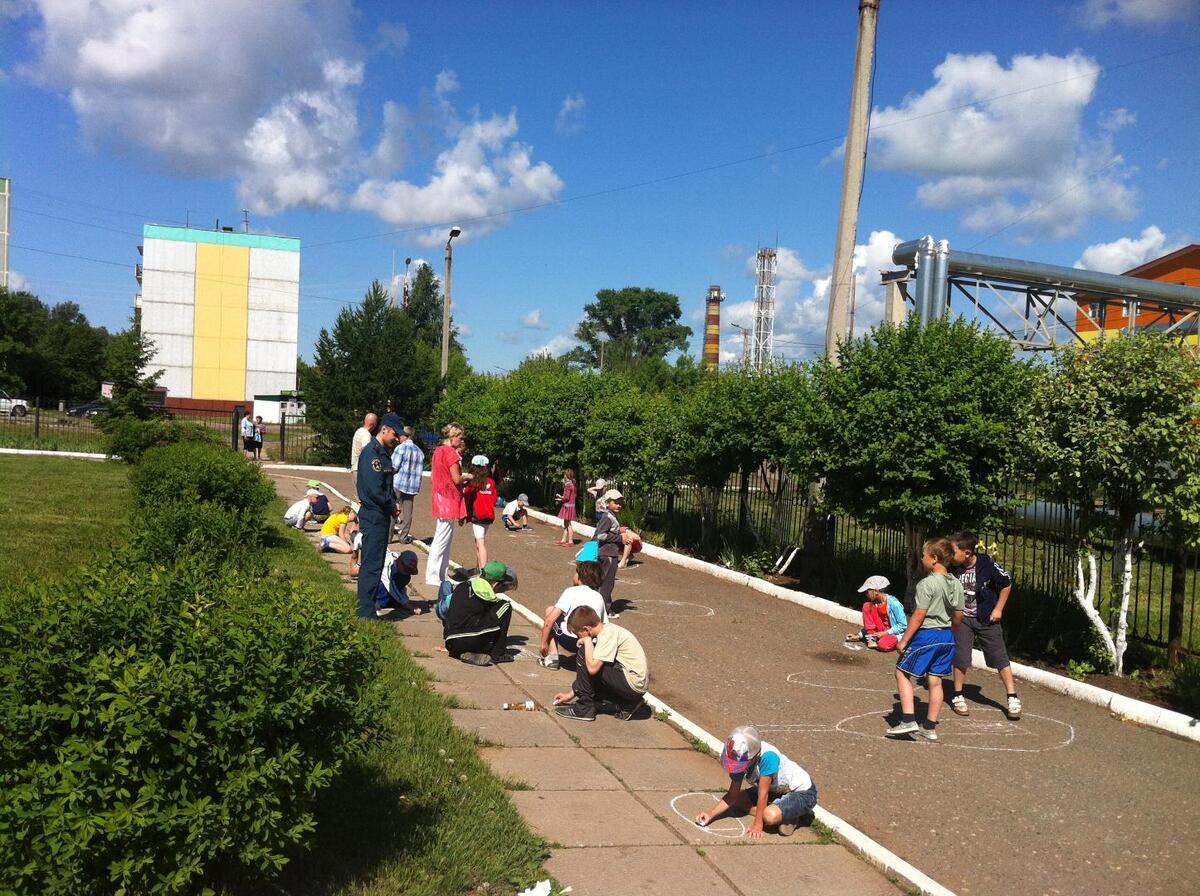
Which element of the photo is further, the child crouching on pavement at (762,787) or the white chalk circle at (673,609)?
the white chalk circle at (673,609)

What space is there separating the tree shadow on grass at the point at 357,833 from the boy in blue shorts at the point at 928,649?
372cm

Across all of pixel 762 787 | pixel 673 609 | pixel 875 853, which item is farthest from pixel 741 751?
pixel 673 609

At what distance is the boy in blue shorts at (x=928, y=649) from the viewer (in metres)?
7.18

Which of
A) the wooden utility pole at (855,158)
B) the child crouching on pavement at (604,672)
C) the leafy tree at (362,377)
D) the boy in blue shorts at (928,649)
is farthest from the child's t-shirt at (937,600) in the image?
the leafy tree at (362,377)

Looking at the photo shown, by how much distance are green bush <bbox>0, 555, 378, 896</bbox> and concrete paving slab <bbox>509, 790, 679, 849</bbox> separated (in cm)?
166

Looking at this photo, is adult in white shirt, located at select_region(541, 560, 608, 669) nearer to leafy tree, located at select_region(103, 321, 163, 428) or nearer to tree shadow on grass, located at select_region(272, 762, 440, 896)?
tree shadow on grass, located at select_region(272, 762, 440, 896)

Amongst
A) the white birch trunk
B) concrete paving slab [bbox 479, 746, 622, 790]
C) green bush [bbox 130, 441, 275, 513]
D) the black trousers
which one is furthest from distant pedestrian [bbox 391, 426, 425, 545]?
the white birch trunk

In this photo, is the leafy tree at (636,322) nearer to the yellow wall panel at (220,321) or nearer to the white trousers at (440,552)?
the yellow wall panel at (220,321)

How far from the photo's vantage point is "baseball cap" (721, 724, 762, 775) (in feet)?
17.4

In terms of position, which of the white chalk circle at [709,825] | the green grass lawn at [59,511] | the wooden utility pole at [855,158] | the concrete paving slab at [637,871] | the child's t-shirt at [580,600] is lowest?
the white chalk circle at [709,825]

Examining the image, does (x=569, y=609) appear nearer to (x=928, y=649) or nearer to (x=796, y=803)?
(x=928, y=649)

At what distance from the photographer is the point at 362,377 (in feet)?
115

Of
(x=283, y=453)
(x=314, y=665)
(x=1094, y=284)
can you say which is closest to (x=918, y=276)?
(x=1094, y=284)

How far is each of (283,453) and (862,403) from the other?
90.5 feet
